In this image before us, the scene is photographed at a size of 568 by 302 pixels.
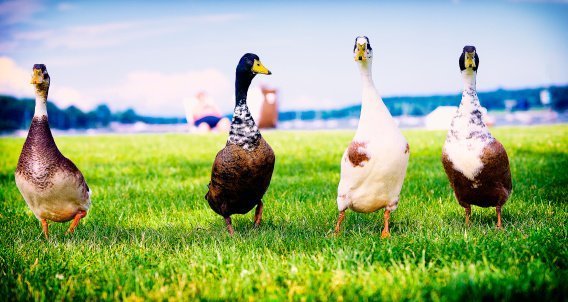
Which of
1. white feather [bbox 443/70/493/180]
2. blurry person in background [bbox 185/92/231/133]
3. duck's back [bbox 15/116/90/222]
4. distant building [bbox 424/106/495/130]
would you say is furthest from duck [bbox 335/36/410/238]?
blurry person in background [bbox 185/92/231/133]

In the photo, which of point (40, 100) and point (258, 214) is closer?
point (40, 100)

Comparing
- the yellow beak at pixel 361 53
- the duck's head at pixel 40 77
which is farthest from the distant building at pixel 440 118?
the duck's head at pixel 40 77

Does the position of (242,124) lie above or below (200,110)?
below

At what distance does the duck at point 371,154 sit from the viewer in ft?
14.1

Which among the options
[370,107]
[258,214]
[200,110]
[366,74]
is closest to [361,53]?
[366,74]

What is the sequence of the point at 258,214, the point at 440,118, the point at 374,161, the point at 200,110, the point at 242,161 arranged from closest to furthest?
the point at 374,161 < the point at 242,161 < the point at 258,214 < the point at 440,118 < the point at 200,110

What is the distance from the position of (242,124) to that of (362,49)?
1.23 m

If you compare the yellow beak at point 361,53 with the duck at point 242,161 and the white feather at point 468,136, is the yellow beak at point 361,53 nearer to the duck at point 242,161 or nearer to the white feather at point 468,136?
the duck at point 242,161

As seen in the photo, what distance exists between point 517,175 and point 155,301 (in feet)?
20.5

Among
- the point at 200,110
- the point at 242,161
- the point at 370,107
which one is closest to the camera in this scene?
the point at 370,107

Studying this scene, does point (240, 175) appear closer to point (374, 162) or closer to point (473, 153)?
point (374, 162)

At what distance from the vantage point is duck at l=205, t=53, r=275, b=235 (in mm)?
4645

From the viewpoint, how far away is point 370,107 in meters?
4.37

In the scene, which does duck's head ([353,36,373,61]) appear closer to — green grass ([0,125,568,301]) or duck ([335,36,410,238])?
duck ([335,36,410,238])
